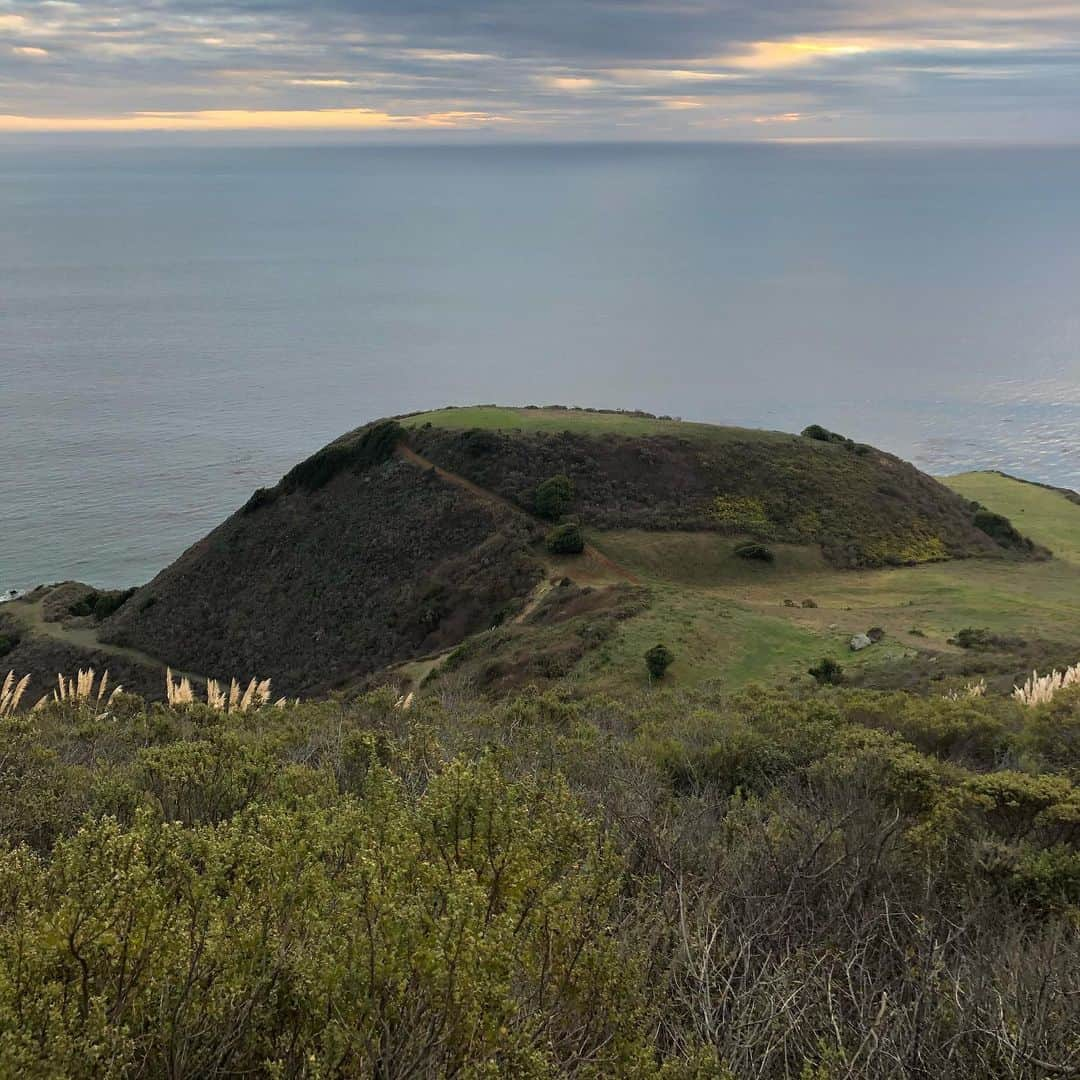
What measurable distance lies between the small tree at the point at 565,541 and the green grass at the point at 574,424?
9.85m

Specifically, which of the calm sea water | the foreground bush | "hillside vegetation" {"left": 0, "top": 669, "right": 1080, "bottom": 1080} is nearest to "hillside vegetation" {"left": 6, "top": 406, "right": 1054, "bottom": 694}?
"hillside vegetation" {"left": 0, "top": 669, "right": 1080, "bottom": 1080}

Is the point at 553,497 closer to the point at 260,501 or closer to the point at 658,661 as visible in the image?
the point at 658,661

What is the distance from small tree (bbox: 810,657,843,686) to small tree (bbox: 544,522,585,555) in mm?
13689

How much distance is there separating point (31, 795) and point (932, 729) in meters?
12.6

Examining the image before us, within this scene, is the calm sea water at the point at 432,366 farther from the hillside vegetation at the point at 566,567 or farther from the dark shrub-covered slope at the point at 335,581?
the hillside vegetation at the point at 566,567

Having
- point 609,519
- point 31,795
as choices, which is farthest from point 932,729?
point 609,519

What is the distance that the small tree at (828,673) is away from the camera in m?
23.8

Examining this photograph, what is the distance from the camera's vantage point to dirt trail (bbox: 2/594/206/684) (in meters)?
40.7

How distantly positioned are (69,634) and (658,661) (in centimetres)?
3101

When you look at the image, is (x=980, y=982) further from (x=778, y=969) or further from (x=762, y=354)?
(x=762, y=354)

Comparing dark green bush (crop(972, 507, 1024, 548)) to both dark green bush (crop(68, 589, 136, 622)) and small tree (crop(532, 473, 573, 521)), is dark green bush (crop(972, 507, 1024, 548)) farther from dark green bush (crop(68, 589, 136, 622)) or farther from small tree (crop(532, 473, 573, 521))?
dark green bush (crop(68, 589, 136, 622))

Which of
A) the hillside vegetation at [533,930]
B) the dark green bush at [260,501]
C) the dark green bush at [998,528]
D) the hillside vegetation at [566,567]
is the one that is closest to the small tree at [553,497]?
the hillside vegetation at [566,567]

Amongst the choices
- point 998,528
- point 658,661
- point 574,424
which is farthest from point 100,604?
point 998,528

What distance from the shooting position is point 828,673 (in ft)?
79.4
